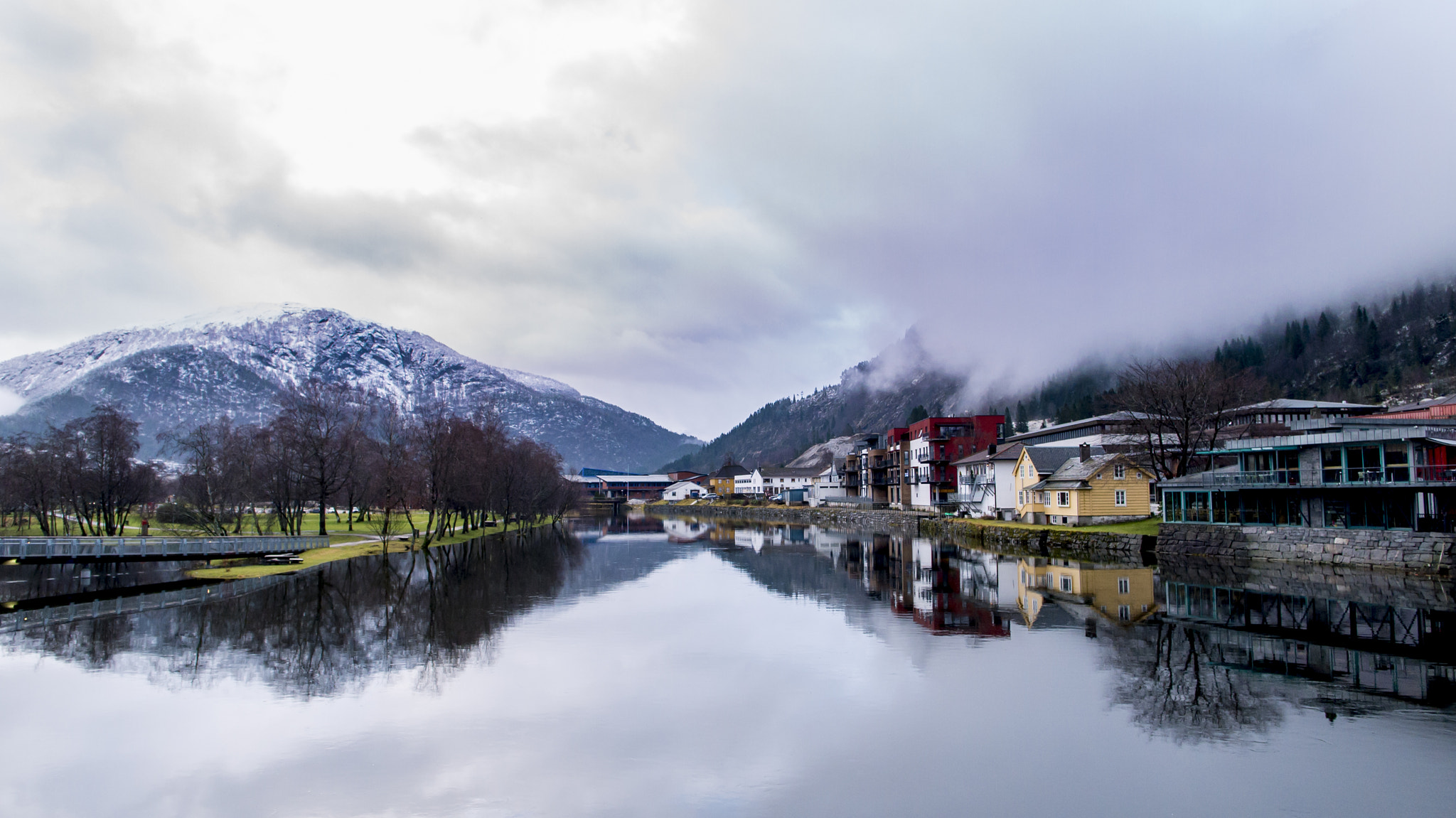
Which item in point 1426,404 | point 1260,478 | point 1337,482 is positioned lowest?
point 1337,482

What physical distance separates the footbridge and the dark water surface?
758cm

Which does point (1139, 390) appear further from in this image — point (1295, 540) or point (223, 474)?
point (223, 474)

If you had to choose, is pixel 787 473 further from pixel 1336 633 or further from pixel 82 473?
pixel 1336 633

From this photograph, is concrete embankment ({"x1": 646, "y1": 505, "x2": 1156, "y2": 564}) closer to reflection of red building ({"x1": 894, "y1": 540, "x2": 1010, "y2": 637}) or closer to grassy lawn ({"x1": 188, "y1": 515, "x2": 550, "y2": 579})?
reflection of red building ({"x1": 894, "y1": 540, "x2": 1010, "y2": 637})

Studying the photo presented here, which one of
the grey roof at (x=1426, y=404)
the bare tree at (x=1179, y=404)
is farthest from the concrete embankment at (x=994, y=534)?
the grey roof at (x=1426, y=404)

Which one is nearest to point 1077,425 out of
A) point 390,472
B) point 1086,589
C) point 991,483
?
point 991,483

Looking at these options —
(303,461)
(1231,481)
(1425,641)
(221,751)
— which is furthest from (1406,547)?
(303,461)

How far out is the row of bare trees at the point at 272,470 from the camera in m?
60.0

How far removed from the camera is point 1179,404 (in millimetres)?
54125

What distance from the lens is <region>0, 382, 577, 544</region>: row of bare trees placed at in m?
60.0

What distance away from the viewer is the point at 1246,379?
212 ft

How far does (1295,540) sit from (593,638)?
1474 inches

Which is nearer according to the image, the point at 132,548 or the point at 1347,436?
the point at 1347,436

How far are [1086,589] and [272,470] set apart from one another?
58651 millimetres
